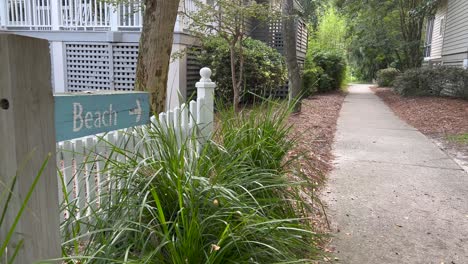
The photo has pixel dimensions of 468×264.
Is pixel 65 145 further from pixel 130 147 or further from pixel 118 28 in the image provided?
pixel 118 28

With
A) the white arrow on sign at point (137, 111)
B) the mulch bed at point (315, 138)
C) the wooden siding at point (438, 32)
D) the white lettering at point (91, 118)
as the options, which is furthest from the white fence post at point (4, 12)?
the wooden siding at point (438, 32)

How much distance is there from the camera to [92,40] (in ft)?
35.8

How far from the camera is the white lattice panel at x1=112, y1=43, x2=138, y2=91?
10.7 m

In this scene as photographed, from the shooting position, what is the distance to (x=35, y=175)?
53.6 inches

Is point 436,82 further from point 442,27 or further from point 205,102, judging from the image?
point 205,102

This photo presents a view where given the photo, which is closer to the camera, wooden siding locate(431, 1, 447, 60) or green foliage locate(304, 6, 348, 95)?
green foliage locate(304, 6, 348, 95)

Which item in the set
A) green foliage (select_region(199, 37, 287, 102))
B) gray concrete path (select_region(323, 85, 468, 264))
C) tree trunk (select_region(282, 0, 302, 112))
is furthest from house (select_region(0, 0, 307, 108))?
gray concrete path (select_region(323, 85, 468, 264))

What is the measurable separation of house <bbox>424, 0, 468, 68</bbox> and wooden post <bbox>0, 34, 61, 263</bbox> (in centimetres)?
1634

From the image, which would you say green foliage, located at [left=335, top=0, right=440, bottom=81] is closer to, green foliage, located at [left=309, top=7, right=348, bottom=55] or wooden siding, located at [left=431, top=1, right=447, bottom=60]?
wooden siding, located at [left=431, top=1, right=447, bottom=60]

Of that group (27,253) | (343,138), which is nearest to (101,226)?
Result: (27,253)

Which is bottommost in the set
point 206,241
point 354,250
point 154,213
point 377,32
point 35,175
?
point 354,250

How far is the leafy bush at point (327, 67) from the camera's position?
60.7ft

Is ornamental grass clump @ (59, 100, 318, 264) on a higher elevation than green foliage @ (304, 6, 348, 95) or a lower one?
lower

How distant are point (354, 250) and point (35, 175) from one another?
2543 mm
